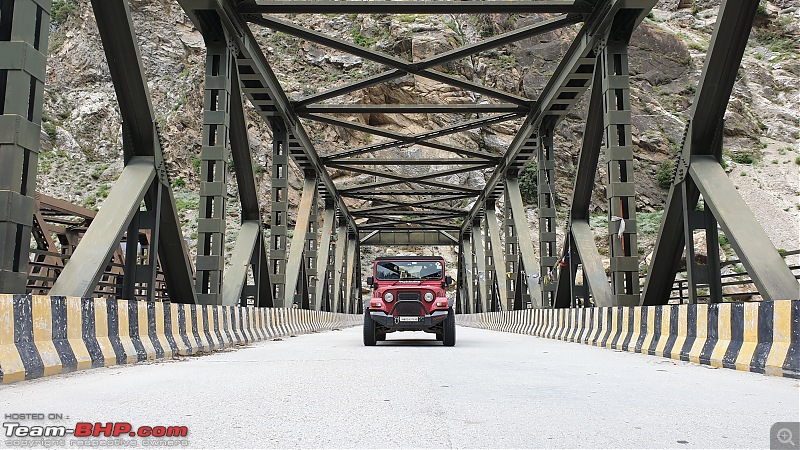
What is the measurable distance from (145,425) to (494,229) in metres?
29.6

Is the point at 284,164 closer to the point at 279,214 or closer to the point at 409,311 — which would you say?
the point at 279,214

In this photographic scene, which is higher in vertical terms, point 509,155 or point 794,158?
point 794,158

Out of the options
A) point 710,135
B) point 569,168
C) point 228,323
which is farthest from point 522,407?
point 569,168

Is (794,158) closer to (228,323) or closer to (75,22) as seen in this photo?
(228,323)

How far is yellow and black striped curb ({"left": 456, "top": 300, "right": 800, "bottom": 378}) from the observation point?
6.64 meters

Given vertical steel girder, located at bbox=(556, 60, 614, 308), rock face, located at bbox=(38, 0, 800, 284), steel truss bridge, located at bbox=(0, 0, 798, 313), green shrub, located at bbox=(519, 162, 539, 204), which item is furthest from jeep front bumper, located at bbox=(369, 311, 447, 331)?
green shrub, located at bbox=(519, 162, 539, 204)

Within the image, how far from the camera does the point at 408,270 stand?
50.8 feet

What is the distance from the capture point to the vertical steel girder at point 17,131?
20.4 feet

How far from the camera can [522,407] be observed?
4746 mm

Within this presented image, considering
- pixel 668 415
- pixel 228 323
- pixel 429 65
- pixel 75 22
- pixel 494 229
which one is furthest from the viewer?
pixel 75 22

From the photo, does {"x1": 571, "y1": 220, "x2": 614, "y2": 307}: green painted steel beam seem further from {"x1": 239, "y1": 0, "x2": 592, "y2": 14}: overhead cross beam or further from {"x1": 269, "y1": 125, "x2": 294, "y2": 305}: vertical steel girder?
{"x1": 269, "y1": 125, "x2": 294, "y2": 305}: vertical steel girder

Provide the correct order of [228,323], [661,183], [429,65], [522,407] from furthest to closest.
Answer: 1. [661,183]
2. [429,65]
3. [228,323]
4. [522,407]

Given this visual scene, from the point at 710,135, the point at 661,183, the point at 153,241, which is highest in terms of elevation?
the point at 661,183

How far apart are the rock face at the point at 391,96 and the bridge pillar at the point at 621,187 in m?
35.8
